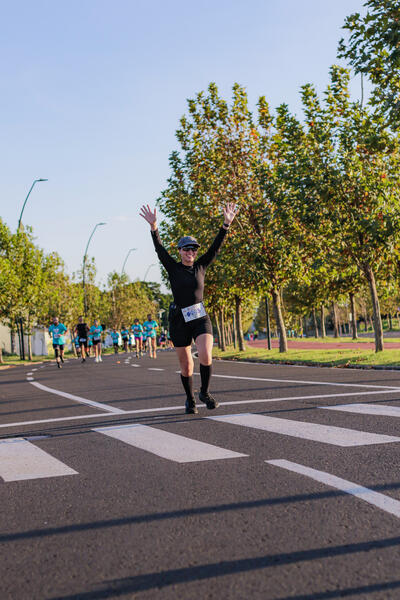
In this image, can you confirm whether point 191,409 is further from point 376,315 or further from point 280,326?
point 280,326

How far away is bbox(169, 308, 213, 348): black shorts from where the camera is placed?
8.14 m

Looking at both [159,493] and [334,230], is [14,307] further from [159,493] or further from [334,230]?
[159,493]

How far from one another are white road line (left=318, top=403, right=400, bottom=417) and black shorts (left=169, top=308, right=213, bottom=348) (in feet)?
5.65

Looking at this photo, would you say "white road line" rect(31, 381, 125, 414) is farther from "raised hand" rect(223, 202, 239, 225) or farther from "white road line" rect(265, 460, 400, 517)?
"white road line" rect(265, 460, 400, 517)

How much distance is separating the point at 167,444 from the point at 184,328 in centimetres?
229

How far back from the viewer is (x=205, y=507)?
3961 mm

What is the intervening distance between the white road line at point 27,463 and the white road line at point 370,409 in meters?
3.45

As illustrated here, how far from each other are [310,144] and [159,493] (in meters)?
16.8

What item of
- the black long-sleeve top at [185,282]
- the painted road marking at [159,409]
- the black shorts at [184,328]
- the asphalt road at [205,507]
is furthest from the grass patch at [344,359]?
the asphalt road at [205,507]

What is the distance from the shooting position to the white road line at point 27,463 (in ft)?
16.9

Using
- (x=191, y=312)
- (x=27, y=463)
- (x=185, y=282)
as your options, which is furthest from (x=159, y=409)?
(x=27, y=463)

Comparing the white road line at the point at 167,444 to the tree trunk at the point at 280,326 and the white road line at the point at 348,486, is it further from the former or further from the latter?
the tree trunk at the point at 280,326

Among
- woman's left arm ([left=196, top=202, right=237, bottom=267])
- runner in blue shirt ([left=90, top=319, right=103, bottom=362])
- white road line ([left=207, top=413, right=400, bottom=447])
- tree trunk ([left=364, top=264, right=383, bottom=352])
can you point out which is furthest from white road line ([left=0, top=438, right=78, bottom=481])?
runner in blue shirt ([left=90, top=319, right=103, bottom=362])

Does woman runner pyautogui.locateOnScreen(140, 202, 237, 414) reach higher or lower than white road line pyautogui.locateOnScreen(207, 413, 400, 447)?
higher
